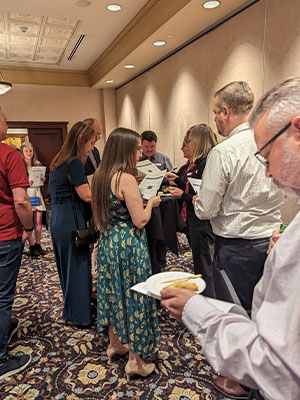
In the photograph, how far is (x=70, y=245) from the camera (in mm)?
2387

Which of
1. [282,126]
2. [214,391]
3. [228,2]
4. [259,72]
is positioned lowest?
[214,391]

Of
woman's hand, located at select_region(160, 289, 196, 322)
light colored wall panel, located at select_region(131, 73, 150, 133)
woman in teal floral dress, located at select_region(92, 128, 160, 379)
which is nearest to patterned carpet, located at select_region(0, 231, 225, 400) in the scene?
woman in teal floral dress, located at select_region(92, 128, 160, 379)

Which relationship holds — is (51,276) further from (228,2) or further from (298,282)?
(228,2)

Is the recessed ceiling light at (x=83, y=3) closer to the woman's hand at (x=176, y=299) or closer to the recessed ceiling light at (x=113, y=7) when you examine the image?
the recessed ceiling light at (x=113, y=7)

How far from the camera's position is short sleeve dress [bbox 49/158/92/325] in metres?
2.29

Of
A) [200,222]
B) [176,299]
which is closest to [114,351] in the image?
[200,222]

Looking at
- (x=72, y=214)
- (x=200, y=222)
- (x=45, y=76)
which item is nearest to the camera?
(x=72, y=214)

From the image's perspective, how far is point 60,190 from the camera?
91.7 inches

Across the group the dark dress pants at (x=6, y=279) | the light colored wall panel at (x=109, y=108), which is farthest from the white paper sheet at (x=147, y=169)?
the light colored wall panel at (x=109, y=108)

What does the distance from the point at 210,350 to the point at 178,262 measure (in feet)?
10.8

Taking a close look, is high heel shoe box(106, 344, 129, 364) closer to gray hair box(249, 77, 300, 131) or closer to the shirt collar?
the shirt collar

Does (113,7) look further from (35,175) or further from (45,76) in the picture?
(45,76)

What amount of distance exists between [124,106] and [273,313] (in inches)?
299

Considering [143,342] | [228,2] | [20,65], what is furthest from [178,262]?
[20,65]
